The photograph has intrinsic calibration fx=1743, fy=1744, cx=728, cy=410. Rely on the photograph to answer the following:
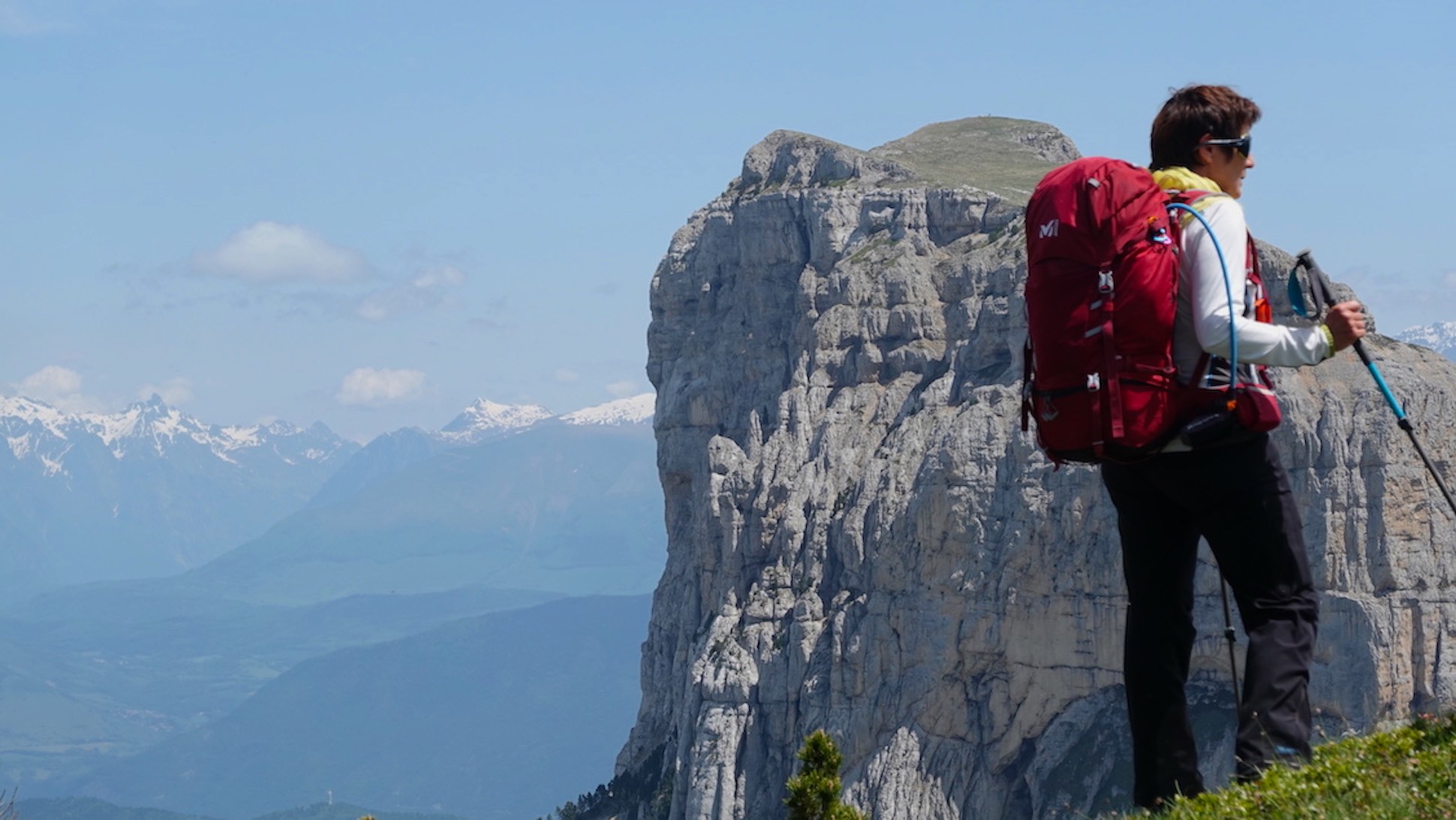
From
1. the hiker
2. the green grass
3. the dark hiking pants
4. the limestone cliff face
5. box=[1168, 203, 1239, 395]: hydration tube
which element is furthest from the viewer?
the limestone cliff face

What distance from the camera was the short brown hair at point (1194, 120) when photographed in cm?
1115

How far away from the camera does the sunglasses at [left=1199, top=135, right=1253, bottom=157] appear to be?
36.6 ft

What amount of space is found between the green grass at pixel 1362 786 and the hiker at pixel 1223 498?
329mm

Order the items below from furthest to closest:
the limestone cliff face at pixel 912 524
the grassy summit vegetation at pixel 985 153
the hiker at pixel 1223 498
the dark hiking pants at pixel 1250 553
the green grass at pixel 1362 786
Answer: the grassy summit vegetation at pixel 985 153, the limestone cliff face at pixel 912 524, the dark hiking pants at pixel 1250 553, the hiker at pixel 1223 498, the green grass at pixel 1362 786

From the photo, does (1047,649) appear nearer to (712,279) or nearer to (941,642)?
(941,642)

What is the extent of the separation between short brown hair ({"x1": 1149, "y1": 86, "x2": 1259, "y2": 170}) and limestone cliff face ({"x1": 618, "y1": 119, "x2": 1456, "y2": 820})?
239 ft

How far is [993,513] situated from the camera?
10456cm

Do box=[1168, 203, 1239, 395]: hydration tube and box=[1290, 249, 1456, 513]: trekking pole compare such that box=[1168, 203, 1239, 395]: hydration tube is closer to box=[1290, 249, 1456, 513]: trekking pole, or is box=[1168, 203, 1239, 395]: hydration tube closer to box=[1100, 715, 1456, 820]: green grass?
box=[1290, 249, 1456, 513]: trekking pole

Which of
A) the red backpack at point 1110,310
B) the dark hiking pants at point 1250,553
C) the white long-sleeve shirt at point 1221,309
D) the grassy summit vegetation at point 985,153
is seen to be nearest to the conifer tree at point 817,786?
the dark hiking pants at point 1250,553

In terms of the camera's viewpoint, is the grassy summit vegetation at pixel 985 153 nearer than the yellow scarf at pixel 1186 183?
No

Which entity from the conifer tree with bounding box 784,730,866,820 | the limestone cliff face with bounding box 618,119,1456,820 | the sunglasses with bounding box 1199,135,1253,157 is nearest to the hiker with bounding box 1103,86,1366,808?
the sunglasses with bounding box 1199,135,1253,157

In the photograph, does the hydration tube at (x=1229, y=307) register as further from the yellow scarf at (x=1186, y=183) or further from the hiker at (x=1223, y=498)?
the yellow scarf at (x=1186, y=183)

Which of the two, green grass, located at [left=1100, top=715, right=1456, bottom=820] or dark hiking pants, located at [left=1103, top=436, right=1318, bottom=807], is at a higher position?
dark hiking pants, located at [left=1103, top=436, right=1318, bottom=807]

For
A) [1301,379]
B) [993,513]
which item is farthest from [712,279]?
[1301,379]
